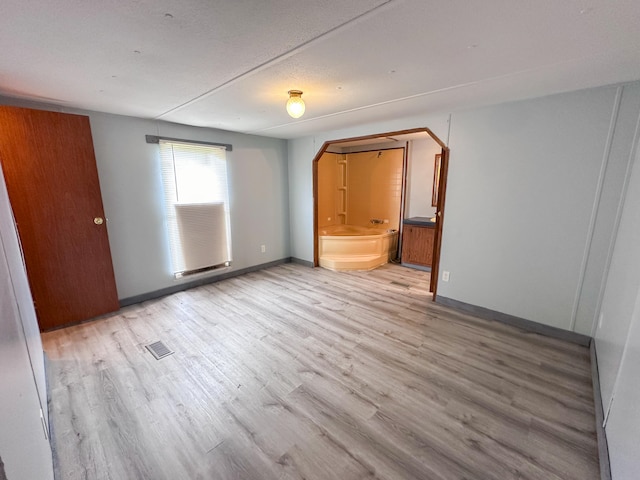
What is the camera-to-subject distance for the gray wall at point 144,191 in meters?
3.09

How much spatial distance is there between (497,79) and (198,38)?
211 centimetres

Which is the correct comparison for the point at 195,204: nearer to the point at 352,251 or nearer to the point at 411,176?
the point at 352,251

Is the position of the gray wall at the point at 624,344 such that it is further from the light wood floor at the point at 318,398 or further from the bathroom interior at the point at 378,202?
the bathroom interior at the point at 378,202

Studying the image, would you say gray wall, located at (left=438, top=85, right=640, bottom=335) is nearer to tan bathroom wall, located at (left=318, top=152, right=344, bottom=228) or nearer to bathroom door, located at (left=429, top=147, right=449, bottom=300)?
bathroom door, located at (left=429, top=147, right=449, bottom=300)

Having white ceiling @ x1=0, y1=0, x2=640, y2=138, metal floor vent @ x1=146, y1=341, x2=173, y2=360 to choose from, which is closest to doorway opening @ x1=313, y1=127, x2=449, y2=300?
white ceiling @ x1=0, y1=0, x2=640, y2=138

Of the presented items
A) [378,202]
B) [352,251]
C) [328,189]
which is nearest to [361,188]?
[378,202]

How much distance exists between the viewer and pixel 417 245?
475 centimetres

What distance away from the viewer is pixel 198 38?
1460 millimetres

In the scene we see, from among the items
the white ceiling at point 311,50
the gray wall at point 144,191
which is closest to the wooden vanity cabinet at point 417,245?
the white ceiling at point 311,50

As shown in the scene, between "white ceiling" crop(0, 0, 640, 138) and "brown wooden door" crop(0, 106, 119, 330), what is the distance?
1.00 ft

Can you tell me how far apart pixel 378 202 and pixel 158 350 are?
15.3 ft

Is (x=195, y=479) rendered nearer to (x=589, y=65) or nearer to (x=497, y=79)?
(x=497, y=79)

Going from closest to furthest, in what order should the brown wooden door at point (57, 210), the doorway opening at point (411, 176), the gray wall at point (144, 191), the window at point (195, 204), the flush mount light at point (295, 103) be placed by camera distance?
the flush mount light at point (295, 103) → the brown wooden door at point (57, 210) → the gray wall at point (144, 191) → the window at point (195, 204) → the doorway opening at point (411, 176)

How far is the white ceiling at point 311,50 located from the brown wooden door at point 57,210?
12.0 inches
